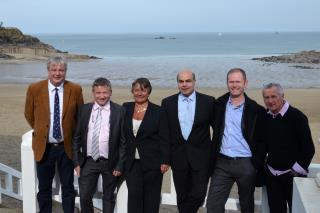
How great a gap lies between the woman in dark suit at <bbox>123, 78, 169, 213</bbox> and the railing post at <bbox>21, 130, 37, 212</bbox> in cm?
99

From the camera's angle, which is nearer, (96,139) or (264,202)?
(96,139)

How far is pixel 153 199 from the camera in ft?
16.0

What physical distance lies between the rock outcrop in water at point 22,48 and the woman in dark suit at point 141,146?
59197 millimetres

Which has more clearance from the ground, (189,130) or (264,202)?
(189,130)

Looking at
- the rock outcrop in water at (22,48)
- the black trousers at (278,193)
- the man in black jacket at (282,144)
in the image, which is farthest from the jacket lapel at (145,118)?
the rock outcrop in water at (22,48)

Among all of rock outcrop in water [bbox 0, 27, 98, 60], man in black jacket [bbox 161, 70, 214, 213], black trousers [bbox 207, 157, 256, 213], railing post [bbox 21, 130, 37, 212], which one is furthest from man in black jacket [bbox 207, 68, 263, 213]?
rock outcrop in water [bbox 0, 27, 98, 60]

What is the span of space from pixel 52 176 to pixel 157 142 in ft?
3.76

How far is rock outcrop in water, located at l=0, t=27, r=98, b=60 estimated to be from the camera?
66750mm

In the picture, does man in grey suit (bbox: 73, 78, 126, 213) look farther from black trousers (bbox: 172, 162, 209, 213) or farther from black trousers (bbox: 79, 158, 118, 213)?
black trousers (bbox: 172, 162, 209, 213)

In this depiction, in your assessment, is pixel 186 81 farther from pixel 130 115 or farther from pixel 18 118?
pixel 18 118

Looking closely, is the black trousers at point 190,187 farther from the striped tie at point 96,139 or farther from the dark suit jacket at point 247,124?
the striped tie at point 96,139

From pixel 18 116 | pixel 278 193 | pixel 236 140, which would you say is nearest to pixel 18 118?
pixel 18 116

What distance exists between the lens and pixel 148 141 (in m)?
4.76

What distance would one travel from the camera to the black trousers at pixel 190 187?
4840mm
